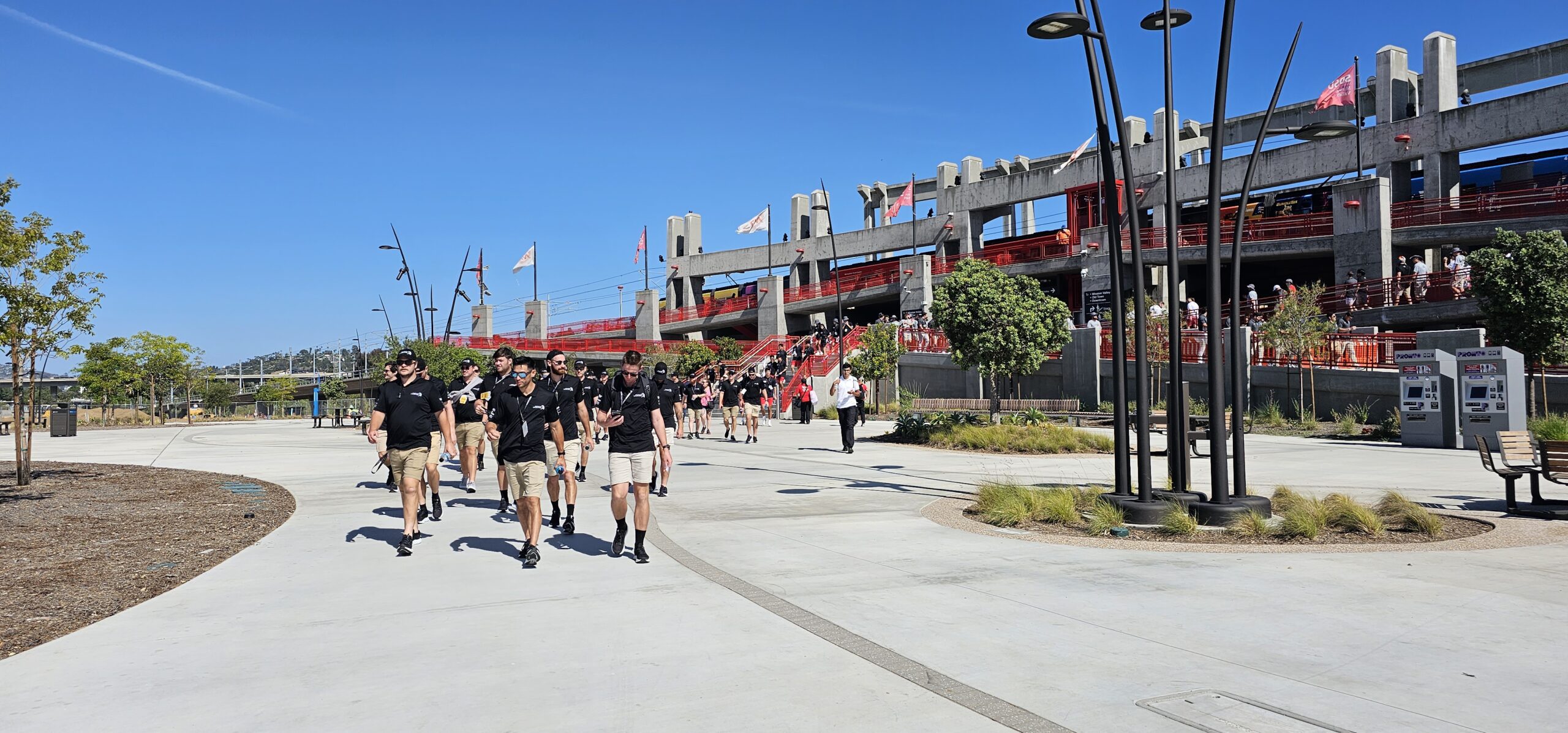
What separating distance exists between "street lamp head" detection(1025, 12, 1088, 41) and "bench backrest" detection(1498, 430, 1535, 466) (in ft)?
19.9

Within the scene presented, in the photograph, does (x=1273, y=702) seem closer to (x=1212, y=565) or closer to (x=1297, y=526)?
(x=1212, y=565)

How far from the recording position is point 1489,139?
31.9 meters

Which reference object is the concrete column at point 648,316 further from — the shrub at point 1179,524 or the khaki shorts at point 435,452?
the shrub at point 1179,524

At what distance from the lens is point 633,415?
8773mm

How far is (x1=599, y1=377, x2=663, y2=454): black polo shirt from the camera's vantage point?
873 cm

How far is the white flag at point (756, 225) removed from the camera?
5203cm

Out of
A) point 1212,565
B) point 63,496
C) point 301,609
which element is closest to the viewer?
point 301,609

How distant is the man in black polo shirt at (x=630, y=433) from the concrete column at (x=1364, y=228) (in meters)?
31.5

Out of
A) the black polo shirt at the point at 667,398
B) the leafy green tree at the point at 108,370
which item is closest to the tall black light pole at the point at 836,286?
the black polo shirt at the point at 667,398

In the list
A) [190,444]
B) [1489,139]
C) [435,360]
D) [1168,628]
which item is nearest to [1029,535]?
[1168,628]

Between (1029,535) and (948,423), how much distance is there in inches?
515

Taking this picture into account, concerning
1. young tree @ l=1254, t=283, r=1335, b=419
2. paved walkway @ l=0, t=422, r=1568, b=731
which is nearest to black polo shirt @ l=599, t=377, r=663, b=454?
paved walkway @ l=0, t=422, r=1568, b=731

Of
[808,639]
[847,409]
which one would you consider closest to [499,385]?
[808,639]

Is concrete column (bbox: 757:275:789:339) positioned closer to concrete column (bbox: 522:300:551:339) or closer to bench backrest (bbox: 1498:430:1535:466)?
concrete column (bbox: 522:300:551:339)
